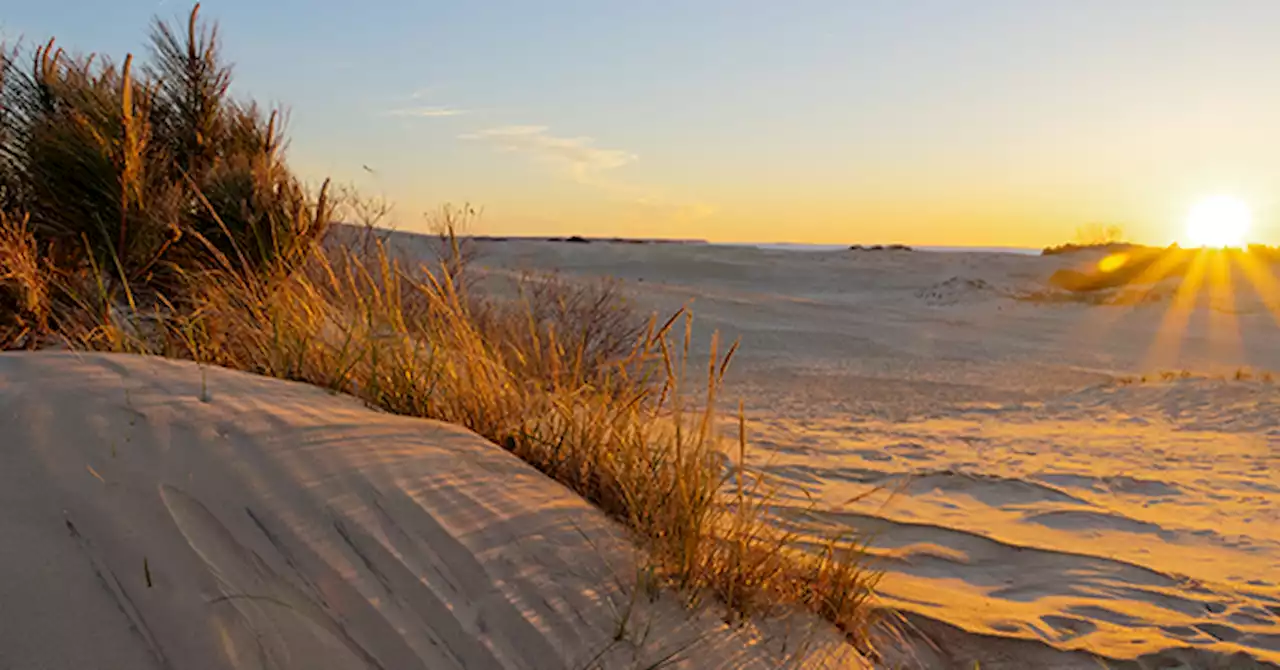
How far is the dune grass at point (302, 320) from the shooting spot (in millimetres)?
2137

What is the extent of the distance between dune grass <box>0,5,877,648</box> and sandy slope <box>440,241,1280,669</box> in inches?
17.6

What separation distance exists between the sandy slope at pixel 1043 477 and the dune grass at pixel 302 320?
1.47 feet

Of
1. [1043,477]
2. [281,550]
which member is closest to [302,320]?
[281,550]

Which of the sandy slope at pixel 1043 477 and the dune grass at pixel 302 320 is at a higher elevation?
the dune grass at pixel 302 320

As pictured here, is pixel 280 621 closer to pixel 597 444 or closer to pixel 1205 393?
pixel 597 444

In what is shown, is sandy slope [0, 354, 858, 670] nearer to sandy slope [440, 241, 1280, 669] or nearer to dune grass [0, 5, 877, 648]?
dune grass [0, 5, 877, 648]

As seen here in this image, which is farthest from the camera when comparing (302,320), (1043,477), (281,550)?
(1043,477)

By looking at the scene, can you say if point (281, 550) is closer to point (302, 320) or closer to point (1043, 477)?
point (302, 320)

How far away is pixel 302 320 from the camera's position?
3182mm

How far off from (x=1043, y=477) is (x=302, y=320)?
3.88 m

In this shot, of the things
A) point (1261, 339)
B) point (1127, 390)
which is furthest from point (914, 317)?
point (1127, 390)

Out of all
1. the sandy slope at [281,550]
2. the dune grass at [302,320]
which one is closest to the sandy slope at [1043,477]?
the dune grass at [302,320]

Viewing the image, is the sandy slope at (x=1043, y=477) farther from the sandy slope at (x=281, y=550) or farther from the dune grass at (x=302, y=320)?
the sandy slope at (x=281, y=550)

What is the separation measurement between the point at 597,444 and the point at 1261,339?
660 inches
